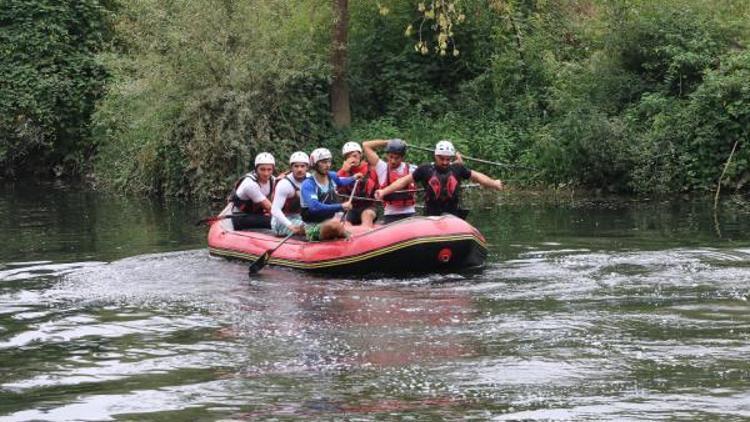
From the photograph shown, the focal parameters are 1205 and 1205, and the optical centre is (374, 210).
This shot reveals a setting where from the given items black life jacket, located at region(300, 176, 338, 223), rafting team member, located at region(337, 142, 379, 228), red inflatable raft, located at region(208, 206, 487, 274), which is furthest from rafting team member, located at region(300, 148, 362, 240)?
rafting team member, located at region(337, 142, 379, 228)

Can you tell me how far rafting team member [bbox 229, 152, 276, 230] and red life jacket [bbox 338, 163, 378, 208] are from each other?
1047mm

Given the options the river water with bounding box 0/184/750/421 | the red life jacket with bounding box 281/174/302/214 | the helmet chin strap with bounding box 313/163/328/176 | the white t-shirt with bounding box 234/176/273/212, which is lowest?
the river water with bounding box 0/184/750/421

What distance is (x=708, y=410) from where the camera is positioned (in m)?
7.31

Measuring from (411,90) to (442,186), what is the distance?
482 inches

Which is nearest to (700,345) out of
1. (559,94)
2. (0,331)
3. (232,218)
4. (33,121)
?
(0,331)

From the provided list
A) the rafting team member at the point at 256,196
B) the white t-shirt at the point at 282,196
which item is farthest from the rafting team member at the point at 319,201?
the rafting team member at the point at 256,196

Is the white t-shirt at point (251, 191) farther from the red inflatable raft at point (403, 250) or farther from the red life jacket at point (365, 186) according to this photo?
the red inflatable raft at point (403, 250)

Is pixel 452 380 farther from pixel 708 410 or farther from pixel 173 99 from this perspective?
pixel 173 99

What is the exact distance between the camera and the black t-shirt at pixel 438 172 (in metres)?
13.7

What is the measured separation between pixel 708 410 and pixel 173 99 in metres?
16.9

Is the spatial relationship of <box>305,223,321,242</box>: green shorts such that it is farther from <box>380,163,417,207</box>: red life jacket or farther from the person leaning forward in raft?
<box>380,163,417,207</box>: red life jacket

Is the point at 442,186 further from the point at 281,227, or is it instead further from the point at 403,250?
the point at 281,227

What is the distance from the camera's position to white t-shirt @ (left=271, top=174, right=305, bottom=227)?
14.1 metres

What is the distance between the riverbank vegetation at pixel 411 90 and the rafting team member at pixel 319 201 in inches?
206
